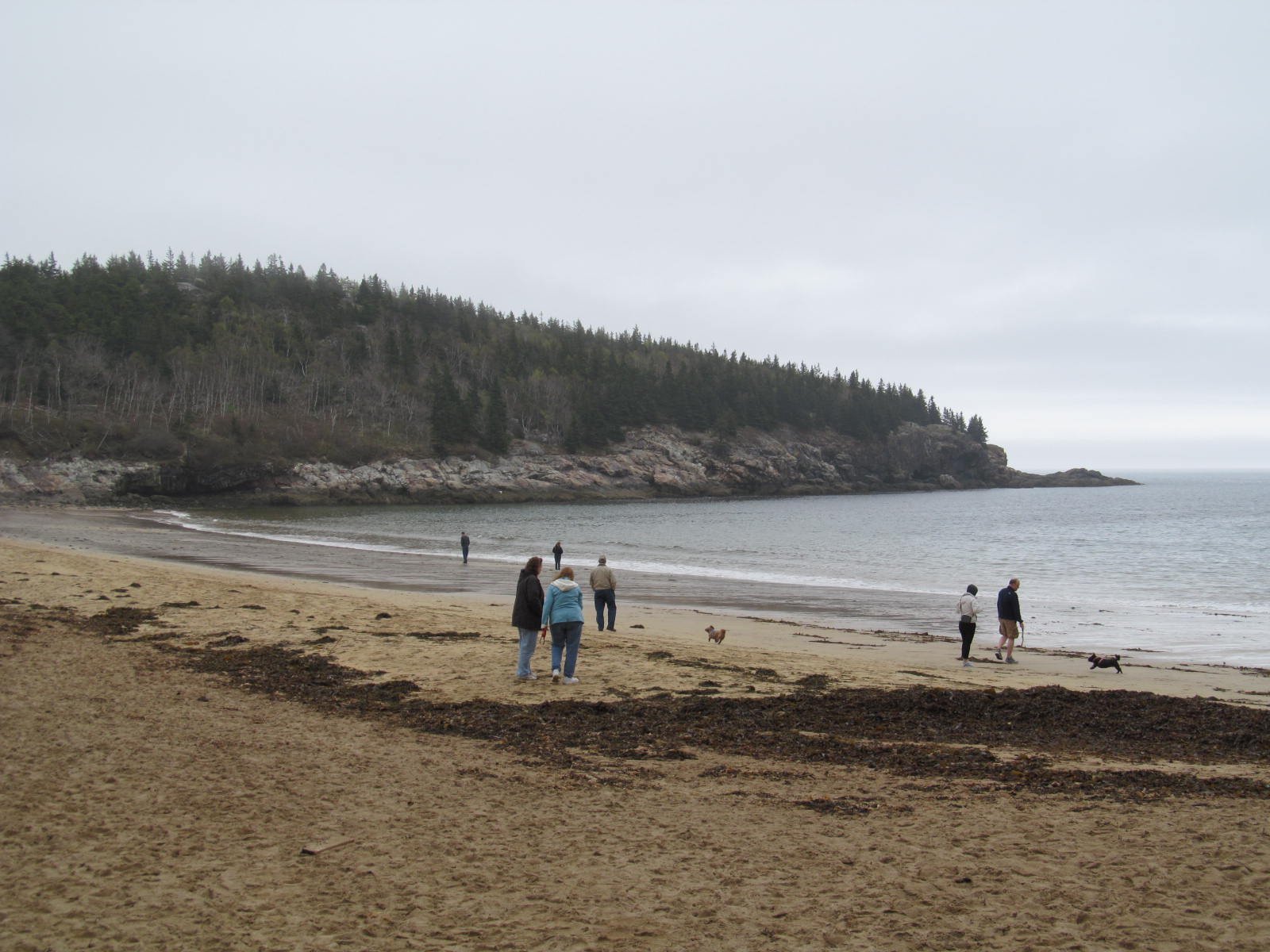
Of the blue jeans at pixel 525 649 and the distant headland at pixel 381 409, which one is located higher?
the distant headland at pixel 381 409

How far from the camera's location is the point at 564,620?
10.8 metres

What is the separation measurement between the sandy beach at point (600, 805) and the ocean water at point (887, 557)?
986 cm

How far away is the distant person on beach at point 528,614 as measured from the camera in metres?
10.8

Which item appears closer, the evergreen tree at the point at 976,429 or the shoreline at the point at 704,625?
the shoreline at the point at 704,625

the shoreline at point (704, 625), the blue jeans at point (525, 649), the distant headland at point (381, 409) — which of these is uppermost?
the distant headland at point (381, 409)

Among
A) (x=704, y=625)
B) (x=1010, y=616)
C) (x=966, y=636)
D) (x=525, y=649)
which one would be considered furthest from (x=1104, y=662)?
(x=525, y=649)

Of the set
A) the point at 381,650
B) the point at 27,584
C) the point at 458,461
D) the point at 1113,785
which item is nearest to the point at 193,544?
the point at 27,584

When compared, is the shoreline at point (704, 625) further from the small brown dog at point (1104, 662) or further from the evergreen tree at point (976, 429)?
the evergreen tree at point (976, 429)

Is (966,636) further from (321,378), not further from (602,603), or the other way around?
(321,378)

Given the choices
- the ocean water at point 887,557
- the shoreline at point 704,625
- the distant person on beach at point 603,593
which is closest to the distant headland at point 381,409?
the ocean water at point 887,557

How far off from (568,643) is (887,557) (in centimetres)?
3419

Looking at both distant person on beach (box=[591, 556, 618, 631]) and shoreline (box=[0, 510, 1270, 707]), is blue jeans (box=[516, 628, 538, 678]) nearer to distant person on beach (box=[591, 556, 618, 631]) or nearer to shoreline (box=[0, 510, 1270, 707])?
shoreline (box=[0, 510, 1270, 707])

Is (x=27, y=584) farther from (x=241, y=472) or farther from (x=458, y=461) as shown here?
(x=458, y=461)

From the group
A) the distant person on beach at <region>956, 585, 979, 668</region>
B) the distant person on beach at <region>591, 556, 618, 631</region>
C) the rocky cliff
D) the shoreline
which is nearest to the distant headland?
the rocky cliff
